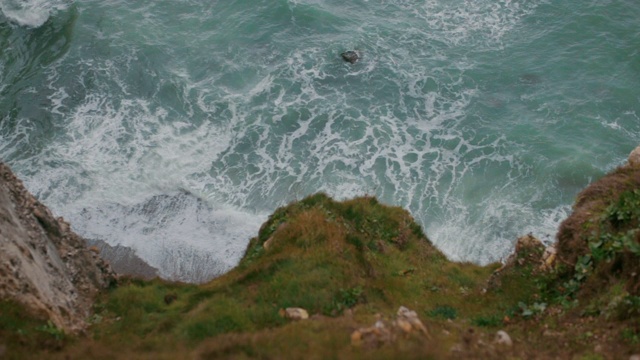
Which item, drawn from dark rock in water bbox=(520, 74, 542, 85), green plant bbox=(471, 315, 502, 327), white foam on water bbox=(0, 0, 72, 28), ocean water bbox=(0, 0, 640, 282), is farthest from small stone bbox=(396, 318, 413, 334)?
white foam on water bbox=(0, 0, 72, 28)

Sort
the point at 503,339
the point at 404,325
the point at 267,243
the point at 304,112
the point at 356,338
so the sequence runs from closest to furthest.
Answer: the point at 356,338
the point at 404,325
the point at 503,339
the point at 267,243
the point at 304,112

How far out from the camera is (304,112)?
115ft

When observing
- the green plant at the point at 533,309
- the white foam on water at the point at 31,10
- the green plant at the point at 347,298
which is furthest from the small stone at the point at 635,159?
the white foam on water at the point at 31,10

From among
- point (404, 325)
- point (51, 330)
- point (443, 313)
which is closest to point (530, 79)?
point (443, 313)

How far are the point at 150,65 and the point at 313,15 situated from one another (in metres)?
12.3

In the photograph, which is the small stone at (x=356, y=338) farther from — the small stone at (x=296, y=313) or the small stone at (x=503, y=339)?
the small stone at (x=503, y=339)

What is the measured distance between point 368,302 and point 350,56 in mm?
25814

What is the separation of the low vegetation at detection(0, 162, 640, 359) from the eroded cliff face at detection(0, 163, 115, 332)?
19.3 inches

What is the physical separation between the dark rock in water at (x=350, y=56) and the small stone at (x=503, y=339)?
27080 mm

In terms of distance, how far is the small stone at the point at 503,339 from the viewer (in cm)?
1341

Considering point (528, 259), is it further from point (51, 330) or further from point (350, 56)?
point (350, 56)

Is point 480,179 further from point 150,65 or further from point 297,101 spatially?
point 150,65

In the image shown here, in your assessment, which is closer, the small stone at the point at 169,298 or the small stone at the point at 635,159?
the small stone at the point at 169,298

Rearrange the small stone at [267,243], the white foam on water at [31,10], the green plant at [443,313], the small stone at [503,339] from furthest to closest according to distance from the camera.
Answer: the white foam on water at [31,10] → the small stone at [267,243] → the green plant at [443,313] → the small stone at [503,339]
